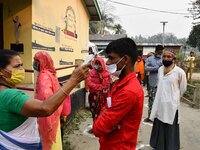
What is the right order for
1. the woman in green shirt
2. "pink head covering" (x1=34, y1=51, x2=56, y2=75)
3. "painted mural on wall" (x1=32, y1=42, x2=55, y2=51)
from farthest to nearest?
"painted mural on wall" (x1=32, y1=42, x2=55, y2=51)
"pink head covering" (x1=34, y1=51, x2=56, y2=75)
the woman in green shirt

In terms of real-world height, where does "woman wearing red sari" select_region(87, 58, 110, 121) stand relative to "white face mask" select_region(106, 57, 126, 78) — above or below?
below

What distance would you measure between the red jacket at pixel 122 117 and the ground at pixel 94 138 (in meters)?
3.12

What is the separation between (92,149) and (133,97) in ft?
11.0

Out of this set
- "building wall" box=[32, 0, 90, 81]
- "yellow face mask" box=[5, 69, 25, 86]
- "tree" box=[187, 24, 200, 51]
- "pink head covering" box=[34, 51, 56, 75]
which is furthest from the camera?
"tree" box=[187, 24, 200, 51]

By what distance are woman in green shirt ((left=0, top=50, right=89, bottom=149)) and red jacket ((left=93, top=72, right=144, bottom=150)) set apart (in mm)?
487

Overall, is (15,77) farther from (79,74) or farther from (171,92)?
(171,92)

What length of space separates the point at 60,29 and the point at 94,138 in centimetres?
373

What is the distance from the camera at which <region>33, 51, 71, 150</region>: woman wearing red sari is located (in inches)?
141

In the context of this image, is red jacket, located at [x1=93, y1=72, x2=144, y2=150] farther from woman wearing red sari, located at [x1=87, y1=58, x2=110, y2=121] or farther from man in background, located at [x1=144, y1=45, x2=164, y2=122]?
man in background, located at [x1=144, y1=45, x2=164, y2=122]

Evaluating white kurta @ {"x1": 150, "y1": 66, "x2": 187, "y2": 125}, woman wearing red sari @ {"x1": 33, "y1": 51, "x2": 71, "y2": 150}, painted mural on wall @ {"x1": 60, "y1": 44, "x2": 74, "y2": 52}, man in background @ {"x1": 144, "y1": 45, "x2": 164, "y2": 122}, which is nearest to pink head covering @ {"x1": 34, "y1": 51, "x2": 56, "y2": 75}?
woman wearing red sari @ {"x1": 33, "y1": 51, "x2": 71, "y2": 150}

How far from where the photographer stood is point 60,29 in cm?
849

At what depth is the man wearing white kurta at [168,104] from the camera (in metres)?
5.02

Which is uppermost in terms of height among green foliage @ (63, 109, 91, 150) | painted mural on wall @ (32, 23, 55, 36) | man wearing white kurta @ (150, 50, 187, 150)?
painted mural on wall @ (32, 23, 55, 36)

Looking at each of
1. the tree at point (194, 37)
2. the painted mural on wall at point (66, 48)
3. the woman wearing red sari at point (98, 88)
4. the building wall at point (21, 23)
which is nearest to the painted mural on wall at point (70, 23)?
the painted mural on wall at point (66, 48)
